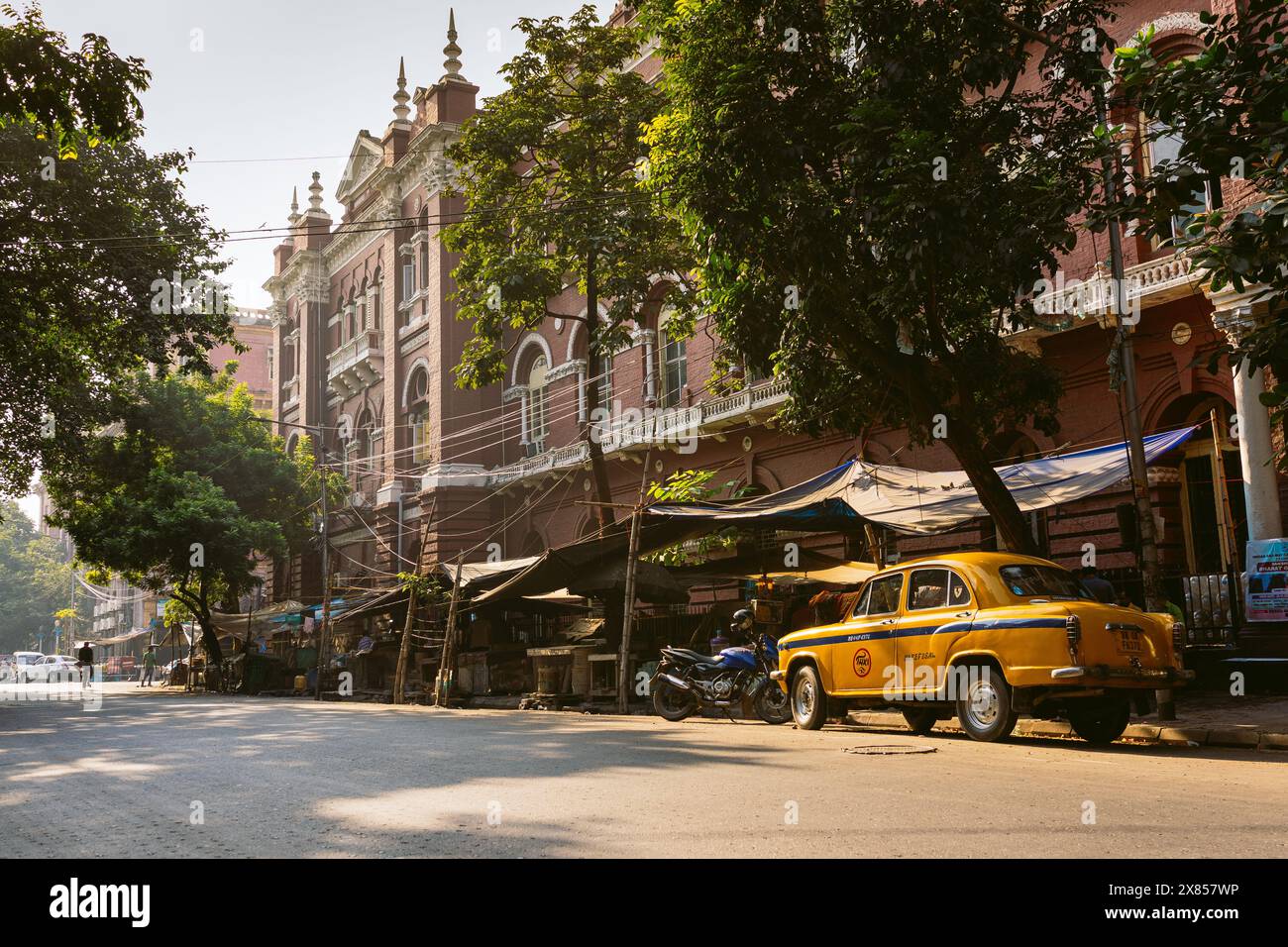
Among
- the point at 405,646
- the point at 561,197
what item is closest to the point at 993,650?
the point at 561,197

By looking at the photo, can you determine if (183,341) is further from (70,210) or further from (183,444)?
(183,444)

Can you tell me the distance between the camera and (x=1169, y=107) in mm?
8336

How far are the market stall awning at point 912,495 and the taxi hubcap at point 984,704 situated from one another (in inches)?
176

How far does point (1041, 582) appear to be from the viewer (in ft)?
36.6

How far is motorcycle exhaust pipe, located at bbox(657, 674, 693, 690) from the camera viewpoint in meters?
15.0

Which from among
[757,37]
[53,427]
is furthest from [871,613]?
[53,427]

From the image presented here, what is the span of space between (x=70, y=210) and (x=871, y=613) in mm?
15765

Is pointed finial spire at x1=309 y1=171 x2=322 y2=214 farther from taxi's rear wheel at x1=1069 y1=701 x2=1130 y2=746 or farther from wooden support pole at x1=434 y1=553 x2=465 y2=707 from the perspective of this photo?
taxi's rear wheel at x1=1069 y1=701 x2=1130 y2=746

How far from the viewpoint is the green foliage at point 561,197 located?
71.0 feet

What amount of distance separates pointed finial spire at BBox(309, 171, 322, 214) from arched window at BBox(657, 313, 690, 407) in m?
27.5

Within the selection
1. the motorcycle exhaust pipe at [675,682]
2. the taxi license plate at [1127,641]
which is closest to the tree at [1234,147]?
the taxi license plate at [1127,641]

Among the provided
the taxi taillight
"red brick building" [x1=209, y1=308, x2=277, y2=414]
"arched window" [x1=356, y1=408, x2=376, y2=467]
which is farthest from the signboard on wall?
"red brick building" [x1=209, y1=308, x2=277, y2=414]

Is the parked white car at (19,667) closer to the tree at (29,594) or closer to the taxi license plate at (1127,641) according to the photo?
the tree at (29,594)

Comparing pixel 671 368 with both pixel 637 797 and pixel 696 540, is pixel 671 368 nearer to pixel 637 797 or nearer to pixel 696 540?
pixel 696 540
